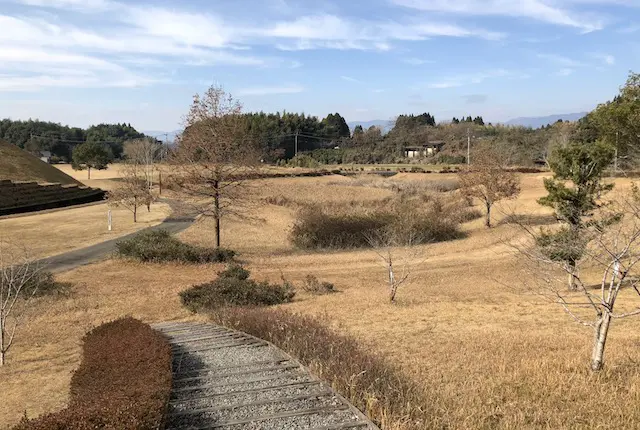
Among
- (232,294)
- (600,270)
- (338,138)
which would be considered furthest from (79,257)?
(338,138)

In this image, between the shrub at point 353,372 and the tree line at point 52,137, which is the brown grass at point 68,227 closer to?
the shrub at point 353,372

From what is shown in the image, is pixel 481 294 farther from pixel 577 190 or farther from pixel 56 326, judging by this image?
pixel 56 326

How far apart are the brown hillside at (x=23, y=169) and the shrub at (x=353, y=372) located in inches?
2145

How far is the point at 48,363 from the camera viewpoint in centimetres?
1096

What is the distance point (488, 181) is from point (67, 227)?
29.4 meters

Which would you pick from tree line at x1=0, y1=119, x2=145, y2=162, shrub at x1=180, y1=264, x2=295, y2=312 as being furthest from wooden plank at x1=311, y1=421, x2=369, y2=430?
tree line at x1=0, y1=119, x2=145, y2=162

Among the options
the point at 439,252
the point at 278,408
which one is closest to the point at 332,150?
the point at 439,252

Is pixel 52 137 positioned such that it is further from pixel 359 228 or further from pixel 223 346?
pixel 223 346

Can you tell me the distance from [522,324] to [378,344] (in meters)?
5.10

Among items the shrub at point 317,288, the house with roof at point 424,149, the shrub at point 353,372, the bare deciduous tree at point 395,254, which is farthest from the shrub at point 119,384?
the house with roof at point 424,149

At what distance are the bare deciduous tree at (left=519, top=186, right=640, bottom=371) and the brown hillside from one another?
5526 cm

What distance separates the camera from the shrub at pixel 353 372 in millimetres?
5949

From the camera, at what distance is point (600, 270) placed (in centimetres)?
2377

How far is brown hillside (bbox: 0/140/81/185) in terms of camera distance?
5578 cm
